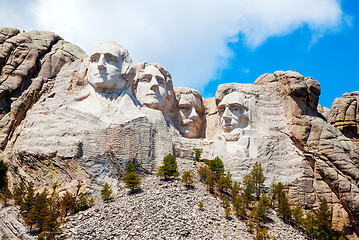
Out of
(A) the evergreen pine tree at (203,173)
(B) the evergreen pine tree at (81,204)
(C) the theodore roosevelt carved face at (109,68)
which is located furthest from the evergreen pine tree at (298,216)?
(C) the theodore roosevelt carved face at (109,68)

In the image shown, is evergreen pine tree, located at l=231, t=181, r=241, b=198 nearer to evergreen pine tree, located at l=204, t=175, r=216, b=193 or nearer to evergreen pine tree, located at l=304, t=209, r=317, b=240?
evergreen pine tree, located at l=204, t=175, r=216, b=193

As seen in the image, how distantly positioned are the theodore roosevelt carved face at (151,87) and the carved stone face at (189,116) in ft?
4.28

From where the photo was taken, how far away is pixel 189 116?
36969mm

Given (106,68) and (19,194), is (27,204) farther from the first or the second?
(106,68)

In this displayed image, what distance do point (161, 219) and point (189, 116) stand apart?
1117cm

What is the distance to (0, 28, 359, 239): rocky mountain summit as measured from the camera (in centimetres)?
2952

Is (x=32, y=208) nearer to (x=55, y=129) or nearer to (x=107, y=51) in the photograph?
(x=55, y=129)

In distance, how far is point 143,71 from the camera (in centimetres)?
3578

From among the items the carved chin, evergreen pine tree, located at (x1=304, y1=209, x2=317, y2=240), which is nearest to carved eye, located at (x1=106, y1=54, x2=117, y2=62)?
the carved chin

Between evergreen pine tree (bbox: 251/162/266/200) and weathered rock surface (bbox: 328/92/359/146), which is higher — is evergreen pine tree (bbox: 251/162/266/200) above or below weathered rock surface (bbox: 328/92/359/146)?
below

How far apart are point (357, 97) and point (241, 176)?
1290 cm

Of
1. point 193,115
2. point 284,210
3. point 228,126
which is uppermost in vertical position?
point 193,115

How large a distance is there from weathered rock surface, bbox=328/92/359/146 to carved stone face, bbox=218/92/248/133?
322 inches

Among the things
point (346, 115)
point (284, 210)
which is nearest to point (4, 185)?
point (284, 210)
